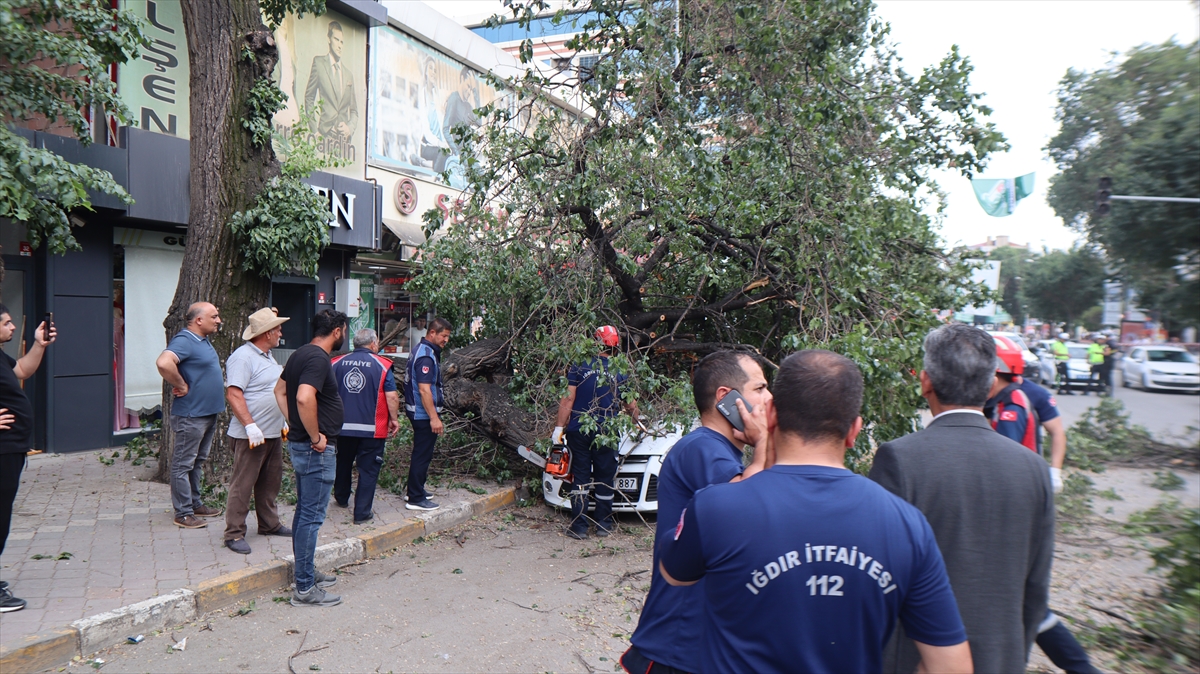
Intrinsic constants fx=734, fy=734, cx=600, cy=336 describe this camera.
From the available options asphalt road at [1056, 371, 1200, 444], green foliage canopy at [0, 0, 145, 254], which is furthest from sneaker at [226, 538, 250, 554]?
asphalt road at [1056, 371, 1200, 444]

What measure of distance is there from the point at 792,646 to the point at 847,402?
0.59 metres

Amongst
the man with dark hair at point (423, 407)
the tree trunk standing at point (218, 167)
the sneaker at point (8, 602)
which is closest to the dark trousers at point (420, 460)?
the man with dark hair at point (423, 407)

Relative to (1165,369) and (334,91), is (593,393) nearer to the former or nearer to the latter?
(334,91)

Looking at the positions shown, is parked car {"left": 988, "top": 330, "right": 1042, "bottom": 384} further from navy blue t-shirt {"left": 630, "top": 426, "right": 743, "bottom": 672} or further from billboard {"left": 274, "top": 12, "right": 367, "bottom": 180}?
billboard {"left": 274, "top": 12, "right": 367, "bottom": 180}

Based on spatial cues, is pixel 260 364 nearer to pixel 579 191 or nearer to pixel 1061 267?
pixel 579 191

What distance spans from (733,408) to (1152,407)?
23.1m

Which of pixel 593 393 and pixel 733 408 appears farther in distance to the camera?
pixel 593 393

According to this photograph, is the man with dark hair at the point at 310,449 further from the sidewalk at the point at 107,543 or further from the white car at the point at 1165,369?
the white car at the point at 1165,369

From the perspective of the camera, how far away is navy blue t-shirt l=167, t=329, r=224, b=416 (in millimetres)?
6246

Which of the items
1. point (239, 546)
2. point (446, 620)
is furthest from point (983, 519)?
point (239, 546)

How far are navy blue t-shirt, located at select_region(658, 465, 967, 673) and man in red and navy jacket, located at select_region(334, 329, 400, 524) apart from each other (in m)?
5.33

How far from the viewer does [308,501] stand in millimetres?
4996

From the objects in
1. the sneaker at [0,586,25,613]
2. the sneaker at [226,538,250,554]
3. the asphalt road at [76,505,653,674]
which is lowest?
the asphalt road at [76,505,653,674]

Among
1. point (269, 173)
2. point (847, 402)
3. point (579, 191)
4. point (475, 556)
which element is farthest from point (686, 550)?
point (269, 173)
